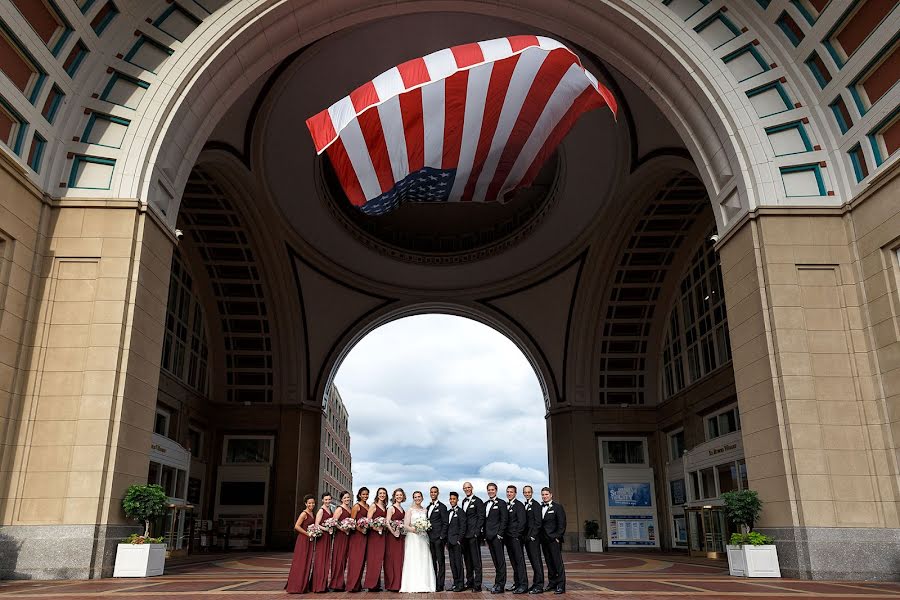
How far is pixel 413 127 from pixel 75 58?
21.7 feet

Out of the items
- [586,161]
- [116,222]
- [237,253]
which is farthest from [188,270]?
[586,161]

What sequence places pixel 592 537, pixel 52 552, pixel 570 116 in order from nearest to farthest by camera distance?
pixel 52 552
pixel 570 116
pixel 592 537

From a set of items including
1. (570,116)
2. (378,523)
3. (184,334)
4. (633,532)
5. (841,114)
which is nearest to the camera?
(378,523)

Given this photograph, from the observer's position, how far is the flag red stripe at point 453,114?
43.9ft

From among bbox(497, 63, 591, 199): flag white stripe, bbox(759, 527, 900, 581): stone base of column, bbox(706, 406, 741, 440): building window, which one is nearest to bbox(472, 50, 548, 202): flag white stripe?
bbox(497, 63, 591, 199): flag white stripe

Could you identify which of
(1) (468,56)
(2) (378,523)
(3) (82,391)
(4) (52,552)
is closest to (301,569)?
(2) (378,523)

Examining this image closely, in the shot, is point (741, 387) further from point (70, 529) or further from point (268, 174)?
point (268, 174)

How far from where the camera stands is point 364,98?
43.8 feet

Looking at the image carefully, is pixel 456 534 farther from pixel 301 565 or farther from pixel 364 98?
pixel 364 98

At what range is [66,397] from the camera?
11719mm

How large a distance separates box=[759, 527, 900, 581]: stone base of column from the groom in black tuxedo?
227 inches

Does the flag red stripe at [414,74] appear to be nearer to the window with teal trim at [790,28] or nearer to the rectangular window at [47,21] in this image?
the rectangular window at [47,21]

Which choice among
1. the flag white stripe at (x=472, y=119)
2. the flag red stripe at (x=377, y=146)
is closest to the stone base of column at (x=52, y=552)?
the flag red stripe at (x=377, y=146)

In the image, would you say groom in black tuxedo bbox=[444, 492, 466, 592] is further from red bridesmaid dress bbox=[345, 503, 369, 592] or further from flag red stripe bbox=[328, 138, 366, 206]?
flag red stripe bbox=[328, 138, 366, 206]
